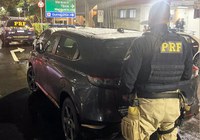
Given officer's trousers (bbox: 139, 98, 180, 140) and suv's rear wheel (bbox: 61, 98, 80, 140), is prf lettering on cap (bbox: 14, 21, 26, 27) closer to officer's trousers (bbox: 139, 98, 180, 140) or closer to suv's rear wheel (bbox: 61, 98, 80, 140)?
suv's rear wheel (bbox: 61, 98, 80, 140)

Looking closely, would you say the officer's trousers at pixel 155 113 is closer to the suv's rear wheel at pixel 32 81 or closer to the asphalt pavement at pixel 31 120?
the asphalt pavement at pixel 31 120

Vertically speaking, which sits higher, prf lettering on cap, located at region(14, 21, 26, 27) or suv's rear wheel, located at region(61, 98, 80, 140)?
prf lettering on cap, located at region(14, 21, 26, 27)

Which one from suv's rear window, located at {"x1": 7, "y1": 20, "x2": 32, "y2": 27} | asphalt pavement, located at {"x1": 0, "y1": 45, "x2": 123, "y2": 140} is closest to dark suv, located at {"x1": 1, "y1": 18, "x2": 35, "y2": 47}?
suv's rear window, located at {"x1": 7, "y1": 20, "x2": 32, "y2": 27}

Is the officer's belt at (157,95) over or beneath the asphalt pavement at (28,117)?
over

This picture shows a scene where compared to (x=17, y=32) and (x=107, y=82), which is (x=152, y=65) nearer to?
(x=107, y=82)

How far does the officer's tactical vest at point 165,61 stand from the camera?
8.54 ft

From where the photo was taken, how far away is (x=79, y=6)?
3681 centimetres

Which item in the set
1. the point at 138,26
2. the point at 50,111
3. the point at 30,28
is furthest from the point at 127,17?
the point at 50,111

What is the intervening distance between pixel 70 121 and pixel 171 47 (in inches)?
76.8

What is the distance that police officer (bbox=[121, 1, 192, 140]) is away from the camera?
8.50 feet

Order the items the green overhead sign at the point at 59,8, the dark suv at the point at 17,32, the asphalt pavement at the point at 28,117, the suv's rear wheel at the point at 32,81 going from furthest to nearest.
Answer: the green overhead sign at the point at 59,8
the dark suv at the point at 17,32
the suv's rear wheel at the point at 32,81
the asphalt pavement at the point at 28,117

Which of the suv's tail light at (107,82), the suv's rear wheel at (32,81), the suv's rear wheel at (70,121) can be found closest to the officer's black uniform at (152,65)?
the suv's tail light at (107,82)

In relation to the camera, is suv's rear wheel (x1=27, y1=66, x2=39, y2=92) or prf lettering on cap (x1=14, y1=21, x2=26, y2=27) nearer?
suv's rear wheel (x1=27, y1=66, x2=39, y2=92)

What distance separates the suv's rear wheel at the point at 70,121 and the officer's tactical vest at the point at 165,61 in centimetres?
144
